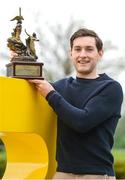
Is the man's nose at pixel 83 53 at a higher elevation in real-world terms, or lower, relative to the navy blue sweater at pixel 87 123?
higher

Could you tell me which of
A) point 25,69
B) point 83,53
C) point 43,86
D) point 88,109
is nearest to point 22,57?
point 25,69

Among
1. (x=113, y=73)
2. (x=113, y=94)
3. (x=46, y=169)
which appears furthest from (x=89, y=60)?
(x=113, y=73)

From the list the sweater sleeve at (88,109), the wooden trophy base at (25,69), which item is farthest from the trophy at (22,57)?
the sweater sleeve at (88,109)

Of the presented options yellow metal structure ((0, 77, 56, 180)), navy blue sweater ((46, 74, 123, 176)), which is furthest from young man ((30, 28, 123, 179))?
yellow metal structure ((0, 77, 56, 180))

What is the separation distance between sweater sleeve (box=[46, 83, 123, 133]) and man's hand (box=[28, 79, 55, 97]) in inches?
1.7

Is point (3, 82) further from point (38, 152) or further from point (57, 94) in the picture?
point (38, 152)

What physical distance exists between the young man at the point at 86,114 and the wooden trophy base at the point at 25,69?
7 centimetres

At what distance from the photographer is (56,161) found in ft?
14.7

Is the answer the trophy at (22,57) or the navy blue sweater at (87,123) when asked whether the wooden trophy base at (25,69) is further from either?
the navy blue sweater at (87,123)

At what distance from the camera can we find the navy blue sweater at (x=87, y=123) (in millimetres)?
4008

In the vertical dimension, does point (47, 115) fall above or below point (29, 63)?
below

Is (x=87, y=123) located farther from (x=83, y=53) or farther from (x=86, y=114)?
(x=83, y=53)

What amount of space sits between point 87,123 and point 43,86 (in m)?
0.39

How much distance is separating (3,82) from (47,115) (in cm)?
55
